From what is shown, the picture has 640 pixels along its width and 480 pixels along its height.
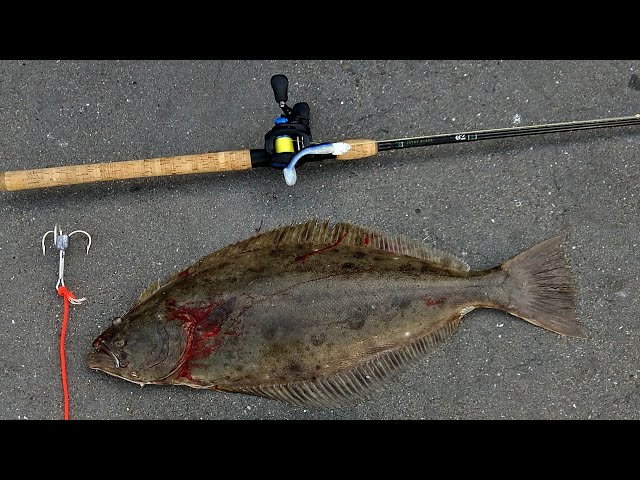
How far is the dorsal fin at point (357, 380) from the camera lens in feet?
8.25

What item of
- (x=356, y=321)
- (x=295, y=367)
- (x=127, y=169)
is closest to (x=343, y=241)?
(x=356, y=321)

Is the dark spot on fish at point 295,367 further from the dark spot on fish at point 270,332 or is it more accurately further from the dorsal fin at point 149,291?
the dorsal fin at point 149,291

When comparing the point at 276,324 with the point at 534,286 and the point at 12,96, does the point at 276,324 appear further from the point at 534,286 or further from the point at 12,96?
the point at 12,96

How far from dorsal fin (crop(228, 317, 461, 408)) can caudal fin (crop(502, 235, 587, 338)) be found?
339 mm

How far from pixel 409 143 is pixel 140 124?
1.49 metres

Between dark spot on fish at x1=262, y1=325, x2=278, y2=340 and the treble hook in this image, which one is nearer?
dark spot on fish at x1=262, y1=325, x2=278, y2=340

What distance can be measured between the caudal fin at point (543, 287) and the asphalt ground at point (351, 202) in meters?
0.15

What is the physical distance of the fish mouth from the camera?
2.44 meters

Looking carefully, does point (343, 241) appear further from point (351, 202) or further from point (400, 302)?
point (400, 302)

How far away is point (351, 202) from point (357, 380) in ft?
3.10

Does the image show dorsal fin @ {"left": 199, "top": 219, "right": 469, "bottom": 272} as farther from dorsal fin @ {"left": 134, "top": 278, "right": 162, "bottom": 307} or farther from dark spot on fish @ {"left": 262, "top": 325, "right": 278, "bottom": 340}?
dark spot on fish @ {"left": 262, "top": 325, "right": 278, "bottom": 340}

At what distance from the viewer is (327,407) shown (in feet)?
8.49

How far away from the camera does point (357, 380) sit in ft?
8.33

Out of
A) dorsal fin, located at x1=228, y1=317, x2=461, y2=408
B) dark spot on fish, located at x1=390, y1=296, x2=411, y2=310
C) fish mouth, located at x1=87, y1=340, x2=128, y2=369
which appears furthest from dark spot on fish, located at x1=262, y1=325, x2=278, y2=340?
fish mouth, located at x1=87, y1=340, x2=128, y2=369
